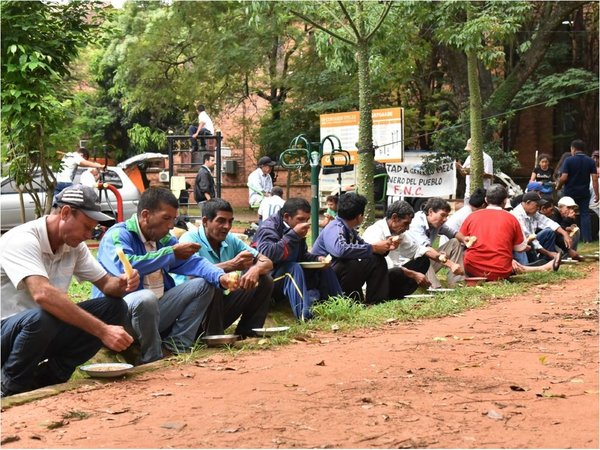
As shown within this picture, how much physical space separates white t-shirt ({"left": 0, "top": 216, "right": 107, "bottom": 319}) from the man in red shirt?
647 cm

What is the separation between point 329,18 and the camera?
49.6ft

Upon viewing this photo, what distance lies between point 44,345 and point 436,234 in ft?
22.0

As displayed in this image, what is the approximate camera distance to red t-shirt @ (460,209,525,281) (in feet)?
38.9

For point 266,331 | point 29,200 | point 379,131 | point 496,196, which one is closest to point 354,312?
point 266,331

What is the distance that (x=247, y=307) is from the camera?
8.11 m

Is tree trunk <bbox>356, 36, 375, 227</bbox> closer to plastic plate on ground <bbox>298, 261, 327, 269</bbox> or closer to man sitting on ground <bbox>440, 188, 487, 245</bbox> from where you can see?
man sitting on ground <bbox>440, 188, 487, 245</bbox>

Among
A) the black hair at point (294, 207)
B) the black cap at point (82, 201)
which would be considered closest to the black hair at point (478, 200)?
the black hair at point (294, 207)

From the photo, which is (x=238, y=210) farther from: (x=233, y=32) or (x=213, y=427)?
(x=213, y=427)

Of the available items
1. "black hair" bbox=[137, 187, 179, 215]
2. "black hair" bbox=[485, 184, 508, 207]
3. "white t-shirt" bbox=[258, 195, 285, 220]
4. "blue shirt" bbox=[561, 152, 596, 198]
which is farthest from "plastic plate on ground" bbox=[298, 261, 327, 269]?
"blue shirt" bbox=[561, 152, 596, 198]

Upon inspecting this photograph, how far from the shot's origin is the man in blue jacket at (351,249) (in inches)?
389

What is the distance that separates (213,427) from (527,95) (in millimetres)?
22775

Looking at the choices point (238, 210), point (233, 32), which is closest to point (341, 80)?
point (233, 32)

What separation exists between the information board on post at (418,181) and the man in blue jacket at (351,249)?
9.77 metres

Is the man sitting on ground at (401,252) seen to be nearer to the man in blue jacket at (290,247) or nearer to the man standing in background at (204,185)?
the man in blue jacket at (290,247)
